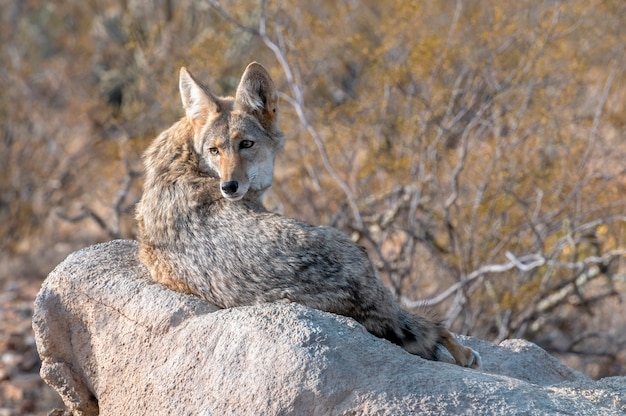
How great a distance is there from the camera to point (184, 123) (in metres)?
5.95

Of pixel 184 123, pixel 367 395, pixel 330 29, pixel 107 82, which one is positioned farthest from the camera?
pixel 107 82

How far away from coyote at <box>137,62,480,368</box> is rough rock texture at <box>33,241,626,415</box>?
8.6 inches

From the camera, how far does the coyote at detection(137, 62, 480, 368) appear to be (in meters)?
4.59

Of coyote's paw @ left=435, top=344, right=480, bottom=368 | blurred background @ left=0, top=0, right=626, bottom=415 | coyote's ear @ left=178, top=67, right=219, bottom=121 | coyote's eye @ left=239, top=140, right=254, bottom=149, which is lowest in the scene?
coyote's paw @ left=435, top=344, right=480, bottom=368

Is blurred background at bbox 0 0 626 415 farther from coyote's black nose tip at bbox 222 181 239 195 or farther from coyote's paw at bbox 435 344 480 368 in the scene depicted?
coyote's black nose tip at bbox 222 181 239 195

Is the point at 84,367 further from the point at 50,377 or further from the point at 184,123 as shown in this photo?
the point at 184,123

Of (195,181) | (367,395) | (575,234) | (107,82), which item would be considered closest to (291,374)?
(367,395)

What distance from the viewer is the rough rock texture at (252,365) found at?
A: 12.9ft

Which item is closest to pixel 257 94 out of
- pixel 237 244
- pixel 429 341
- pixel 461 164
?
pixel 237 244

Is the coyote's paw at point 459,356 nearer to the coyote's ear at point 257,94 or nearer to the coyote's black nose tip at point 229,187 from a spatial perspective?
the coyote's black nose tip at point 229,187

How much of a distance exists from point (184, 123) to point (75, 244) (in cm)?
1071

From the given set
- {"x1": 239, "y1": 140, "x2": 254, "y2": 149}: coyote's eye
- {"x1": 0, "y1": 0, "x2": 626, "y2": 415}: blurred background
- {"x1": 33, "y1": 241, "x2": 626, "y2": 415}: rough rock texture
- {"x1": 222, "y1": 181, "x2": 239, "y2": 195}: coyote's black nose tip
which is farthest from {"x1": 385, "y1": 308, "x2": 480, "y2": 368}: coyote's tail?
{"x1": 0, "y1": 0, "x2": 626, "y2": 415}: blurred background

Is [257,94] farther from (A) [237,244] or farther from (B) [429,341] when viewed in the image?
(B) [429,341]

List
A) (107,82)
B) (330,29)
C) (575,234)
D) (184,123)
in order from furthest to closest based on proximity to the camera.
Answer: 1. (107,82)
2. (330,29)
3. (575,234)
4. (184,123)
